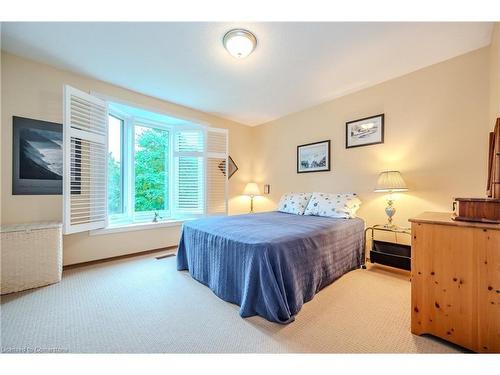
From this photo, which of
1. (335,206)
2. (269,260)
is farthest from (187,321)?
(335,206)

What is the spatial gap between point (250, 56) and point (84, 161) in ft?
7.82

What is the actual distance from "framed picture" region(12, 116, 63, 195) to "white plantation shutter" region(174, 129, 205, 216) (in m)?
1.58

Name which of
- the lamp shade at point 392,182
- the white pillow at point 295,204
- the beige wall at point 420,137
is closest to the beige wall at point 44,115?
the white pillow at point 295,204

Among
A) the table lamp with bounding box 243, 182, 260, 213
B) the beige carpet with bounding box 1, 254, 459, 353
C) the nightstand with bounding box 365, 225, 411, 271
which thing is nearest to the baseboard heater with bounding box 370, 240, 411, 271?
the nightstand with bounding box 365, 225, 411, 271

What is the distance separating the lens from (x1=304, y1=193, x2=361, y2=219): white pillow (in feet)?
9.00

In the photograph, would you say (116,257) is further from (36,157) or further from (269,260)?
(269,260)

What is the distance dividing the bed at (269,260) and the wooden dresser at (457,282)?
74cm

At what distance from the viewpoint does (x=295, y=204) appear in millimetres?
3262

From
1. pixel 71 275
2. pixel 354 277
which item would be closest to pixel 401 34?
pixel 354 277

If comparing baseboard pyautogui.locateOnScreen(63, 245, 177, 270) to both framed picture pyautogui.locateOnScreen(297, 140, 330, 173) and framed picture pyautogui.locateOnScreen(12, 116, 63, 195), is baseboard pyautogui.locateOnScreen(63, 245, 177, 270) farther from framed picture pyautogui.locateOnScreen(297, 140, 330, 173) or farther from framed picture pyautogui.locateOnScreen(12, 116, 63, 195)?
framed picture pyautogui.locateOnScreen(297, 140, 330, 173)

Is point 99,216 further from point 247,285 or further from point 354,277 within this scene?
point 354,277

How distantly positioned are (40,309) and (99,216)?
121 centimetres
